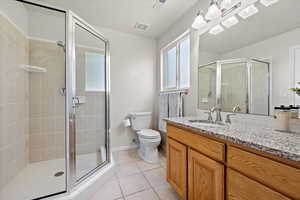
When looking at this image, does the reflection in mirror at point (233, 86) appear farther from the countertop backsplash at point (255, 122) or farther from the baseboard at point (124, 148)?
the baseboard at point (124, 148)

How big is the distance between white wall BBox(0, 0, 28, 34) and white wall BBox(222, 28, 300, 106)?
2.64 metres

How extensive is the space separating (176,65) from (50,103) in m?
2.17

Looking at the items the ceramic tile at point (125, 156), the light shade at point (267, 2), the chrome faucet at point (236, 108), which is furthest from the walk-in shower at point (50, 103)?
the light shade at point (267, 2)

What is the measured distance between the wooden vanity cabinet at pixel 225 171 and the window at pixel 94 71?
150 centimetres

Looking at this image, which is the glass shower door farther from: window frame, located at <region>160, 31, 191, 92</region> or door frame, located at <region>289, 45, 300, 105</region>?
door frame, located at <region>289, 45, 300, 105</region>

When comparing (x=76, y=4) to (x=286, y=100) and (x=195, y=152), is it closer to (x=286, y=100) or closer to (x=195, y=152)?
(x=195, y=152)

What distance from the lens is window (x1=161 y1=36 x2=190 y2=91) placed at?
2.07 meters

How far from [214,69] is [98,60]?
5.96ft

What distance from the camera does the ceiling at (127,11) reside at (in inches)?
70.6

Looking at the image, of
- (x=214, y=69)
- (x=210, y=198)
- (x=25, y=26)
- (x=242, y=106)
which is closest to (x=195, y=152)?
(x=210, y=198)

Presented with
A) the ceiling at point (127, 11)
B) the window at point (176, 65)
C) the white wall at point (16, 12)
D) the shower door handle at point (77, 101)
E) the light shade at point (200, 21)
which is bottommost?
the shower door handle at point (77, 101)

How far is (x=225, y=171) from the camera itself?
0.79m

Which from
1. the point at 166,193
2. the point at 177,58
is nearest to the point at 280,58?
the point at 177,58

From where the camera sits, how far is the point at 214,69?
1523mm
